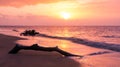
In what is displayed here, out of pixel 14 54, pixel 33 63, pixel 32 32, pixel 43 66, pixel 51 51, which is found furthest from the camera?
pixel 32 32

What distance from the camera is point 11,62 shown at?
37.4 ft

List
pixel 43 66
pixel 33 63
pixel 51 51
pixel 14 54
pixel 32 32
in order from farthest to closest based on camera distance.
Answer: pixel 32 32 → pixel 51 51 → pixel 14 54 → pixel 33 63 → pixel 43 66

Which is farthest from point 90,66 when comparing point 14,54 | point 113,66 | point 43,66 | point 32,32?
point 32,32

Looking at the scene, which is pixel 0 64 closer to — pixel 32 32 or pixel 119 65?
pixel 119 65

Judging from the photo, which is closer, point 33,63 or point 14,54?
point 33,63

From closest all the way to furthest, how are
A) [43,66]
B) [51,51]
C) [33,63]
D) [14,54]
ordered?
1. [43,66]
2. [33,63]
3. [14,54]
4. [51,51]

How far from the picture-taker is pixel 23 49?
51.3 ft

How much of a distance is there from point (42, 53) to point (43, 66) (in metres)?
4.09

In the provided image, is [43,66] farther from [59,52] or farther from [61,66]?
[59,52]

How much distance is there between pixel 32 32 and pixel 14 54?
34959mm

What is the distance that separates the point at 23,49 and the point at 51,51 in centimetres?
188

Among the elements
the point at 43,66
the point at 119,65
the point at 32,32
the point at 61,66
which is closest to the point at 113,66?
the point at 119,65

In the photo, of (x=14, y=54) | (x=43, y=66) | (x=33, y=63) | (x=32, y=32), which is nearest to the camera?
(x=43, y=66)

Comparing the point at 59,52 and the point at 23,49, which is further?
the point at 23,49
